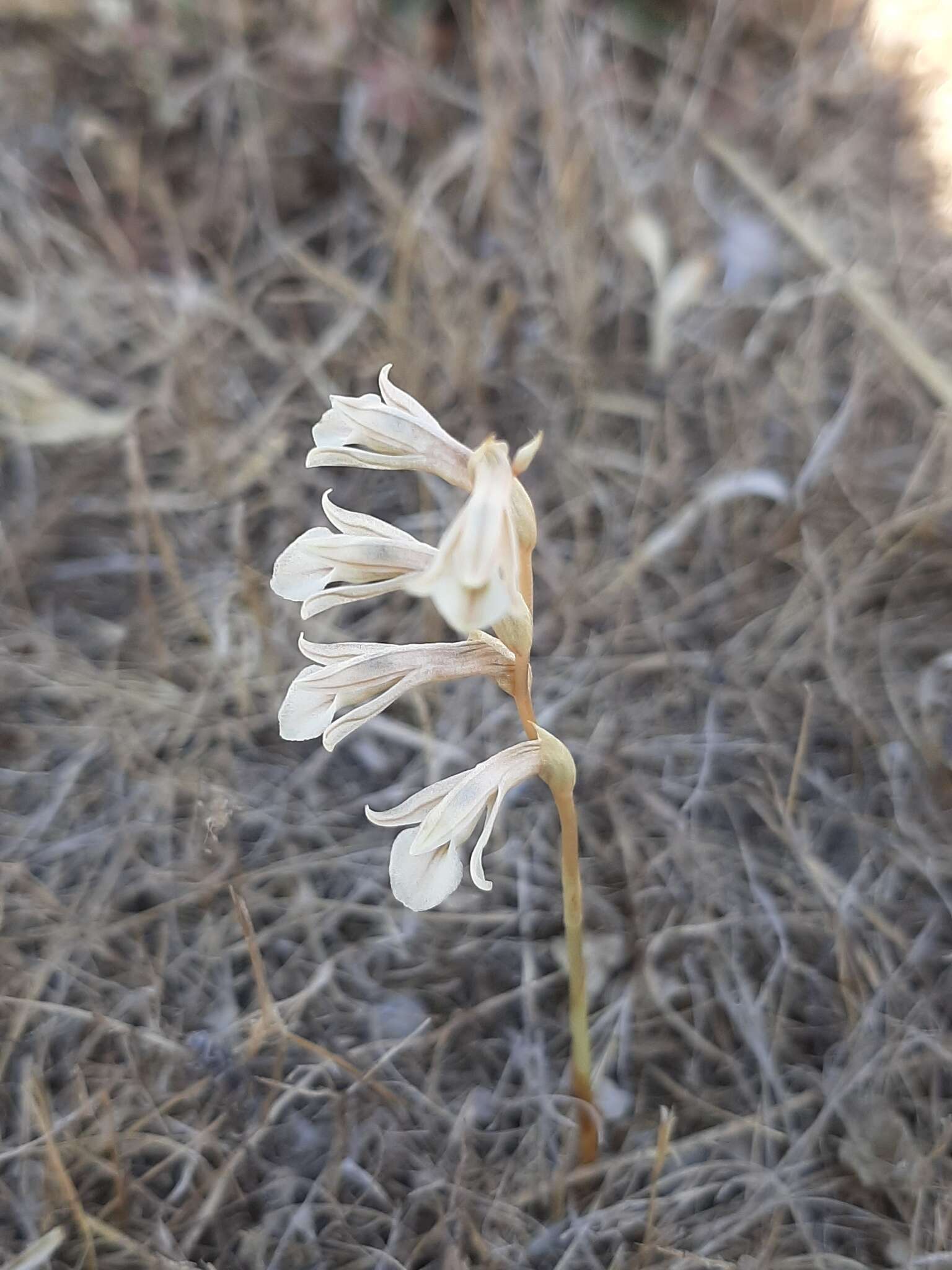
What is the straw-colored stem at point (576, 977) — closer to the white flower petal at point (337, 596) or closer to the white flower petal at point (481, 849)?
the white flower petal at point (481, 849)

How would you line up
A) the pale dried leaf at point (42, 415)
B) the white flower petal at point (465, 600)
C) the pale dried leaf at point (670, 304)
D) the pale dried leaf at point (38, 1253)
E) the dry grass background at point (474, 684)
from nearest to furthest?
the white flower petal at point (465, 600)
the pale dried leaf at point (38, 1253)
the dry grass background at point (474, 684)
the pale dried leaf at point (42, 415)
the pale dried leaf at point (670, 304)

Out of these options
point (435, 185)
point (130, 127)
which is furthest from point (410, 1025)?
point (130, 127)

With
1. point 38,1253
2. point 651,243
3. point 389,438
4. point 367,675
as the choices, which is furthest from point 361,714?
point 651,243

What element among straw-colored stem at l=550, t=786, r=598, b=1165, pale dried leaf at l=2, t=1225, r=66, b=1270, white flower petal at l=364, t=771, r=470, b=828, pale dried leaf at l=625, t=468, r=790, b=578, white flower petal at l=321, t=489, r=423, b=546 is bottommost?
pale dried leaf at l=2, t=1225, r=66, b=1270

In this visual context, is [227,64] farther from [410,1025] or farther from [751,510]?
[410,1025]

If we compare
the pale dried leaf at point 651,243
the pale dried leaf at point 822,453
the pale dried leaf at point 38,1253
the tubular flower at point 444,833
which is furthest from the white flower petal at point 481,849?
the pale dried leaf at point 651,243

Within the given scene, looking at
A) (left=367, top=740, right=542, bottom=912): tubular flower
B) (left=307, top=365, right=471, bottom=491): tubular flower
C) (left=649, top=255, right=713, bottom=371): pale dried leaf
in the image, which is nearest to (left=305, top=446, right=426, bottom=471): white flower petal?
(left=307, top=365, right=471, bottom=491): tubular flower

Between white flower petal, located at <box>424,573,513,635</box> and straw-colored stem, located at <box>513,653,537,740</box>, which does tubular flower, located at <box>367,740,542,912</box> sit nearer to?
straw-colored stem, located at <box>513,653,537,740</box>
